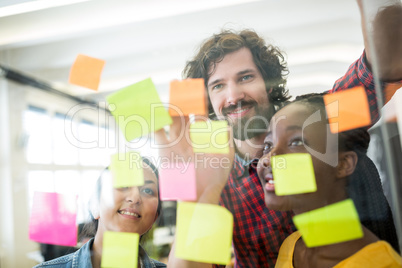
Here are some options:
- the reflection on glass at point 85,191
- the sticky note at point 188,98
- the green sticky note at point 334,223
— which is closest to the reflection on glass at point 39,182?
the reflection on glass at point 85,191

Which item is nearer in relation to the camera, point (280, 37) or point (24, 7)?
point (280, 37)

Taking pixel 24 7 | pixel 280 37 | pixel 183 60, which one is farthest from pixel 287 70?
pixel 24 7

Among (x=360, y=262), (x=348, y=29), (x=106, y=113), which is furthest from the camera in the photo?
(x=106, y=113)

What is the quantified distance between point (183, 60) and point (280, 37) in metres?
0.30

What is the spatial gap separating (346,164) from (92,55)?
85cm

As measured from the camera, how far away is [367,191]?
825 mm

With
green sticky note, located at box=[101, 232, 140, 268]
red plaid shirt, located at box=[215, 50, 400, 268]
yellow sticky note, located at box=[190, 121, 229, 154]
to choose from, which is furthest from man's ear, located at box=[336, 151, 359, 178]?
green sticky note, located at box=[101, 232, 140, 268]

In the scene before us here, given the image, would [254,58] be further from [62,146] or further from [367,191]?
[62,146]

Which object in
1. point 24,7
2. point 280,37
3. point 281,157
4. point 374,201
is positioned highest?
point 24,7

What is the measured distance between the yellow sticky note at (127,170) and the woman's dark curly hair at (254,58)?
0.28m

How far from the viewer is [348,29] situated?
2.89 feet

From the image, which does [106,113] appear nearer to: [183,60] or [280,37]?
[183,60]

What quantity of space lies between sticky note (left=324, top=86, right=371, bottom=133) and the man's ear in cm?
7

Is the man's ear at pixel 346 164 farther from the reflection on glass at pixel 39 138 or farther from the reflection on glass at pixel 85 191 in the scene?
the reflection on glass at pixel 39 138
